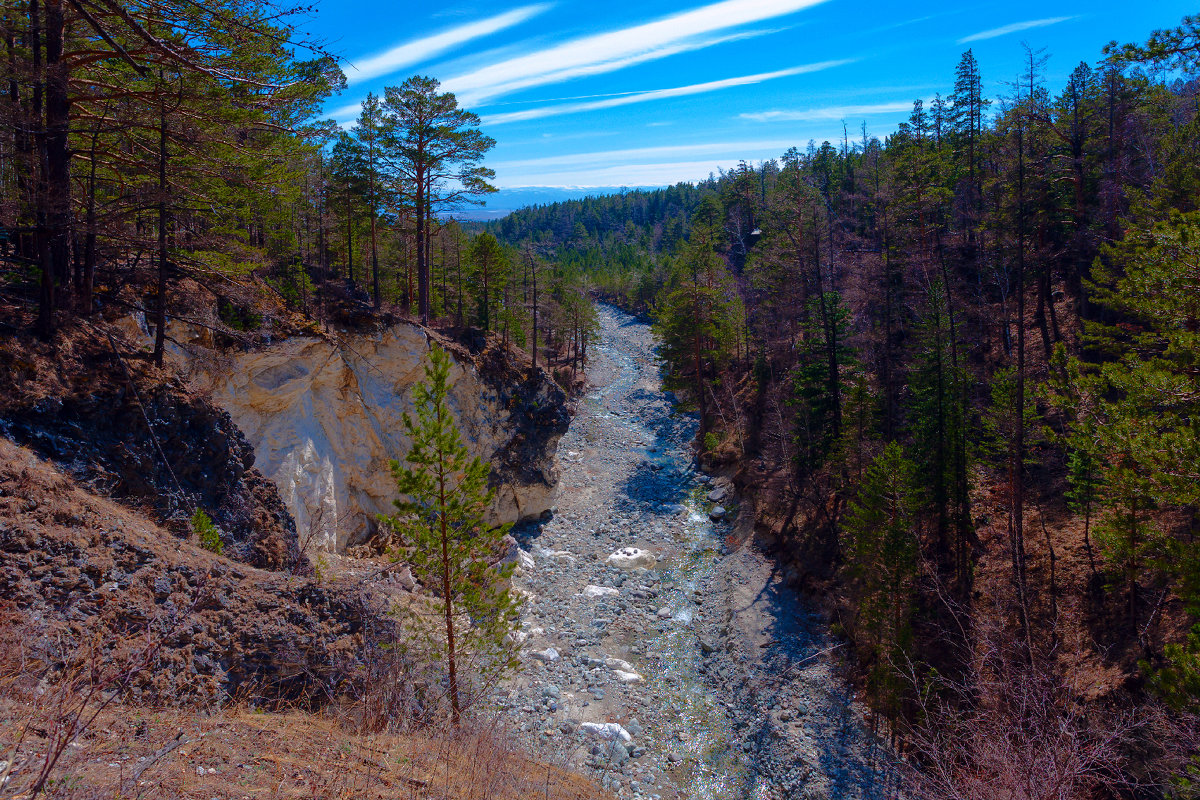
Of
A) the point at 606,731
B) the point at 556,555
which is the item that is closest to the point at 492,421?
the point at 556,555

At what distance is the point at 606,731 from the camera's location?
48.9 ft

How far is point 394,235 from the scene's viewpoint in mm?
32625

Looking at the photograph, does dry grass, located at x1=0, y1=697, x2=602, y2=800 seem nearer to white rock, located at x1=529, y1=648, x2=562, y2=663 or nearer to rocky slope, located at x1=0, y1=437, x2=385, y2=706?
rocky slope, located at x1=0, y1=437, x2=385, y2=706

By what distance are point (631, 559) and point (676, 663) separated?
6.20m

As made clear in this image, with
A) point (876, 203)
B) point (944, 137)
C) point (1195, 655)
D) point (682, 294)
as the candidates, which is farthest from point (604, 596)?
point (944, 137)

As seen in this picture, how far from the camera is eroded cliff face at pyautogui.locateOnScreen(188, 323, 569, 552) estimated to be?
16.3m

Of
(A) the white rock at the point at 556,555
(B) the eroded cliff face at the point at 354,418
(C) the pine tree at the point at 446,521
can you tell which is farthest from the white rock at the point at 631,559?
(C) the pine tree at the point at 446,521

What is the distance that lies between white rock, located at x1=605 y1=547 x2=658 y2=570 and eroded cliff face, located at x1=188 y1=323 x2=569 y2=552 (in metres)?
4.98

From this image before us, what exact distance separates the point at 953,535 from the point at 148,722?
69.0 feet

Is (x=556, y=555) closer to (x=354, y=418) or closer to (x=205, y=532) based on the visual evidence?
(x=354, y=418)

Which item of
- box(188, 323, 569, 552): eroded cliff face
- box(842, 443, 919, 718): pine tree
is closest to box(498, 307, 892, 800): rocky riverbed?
box(842, 443, 919, 718): pine tree

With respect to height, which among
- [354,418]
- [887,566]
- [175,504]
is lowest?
[887,566]

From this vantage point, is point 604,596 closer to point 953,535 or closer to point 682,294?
point 953,535

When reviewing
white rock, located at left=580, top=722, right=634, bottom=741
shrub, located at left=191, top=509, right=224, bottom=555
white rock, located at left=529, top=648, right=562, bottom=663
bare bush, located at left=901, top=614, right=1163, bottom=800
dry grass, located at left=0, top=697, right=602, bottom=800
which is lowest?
white rock, located at left=580, top=722, right=634, bottom=741
